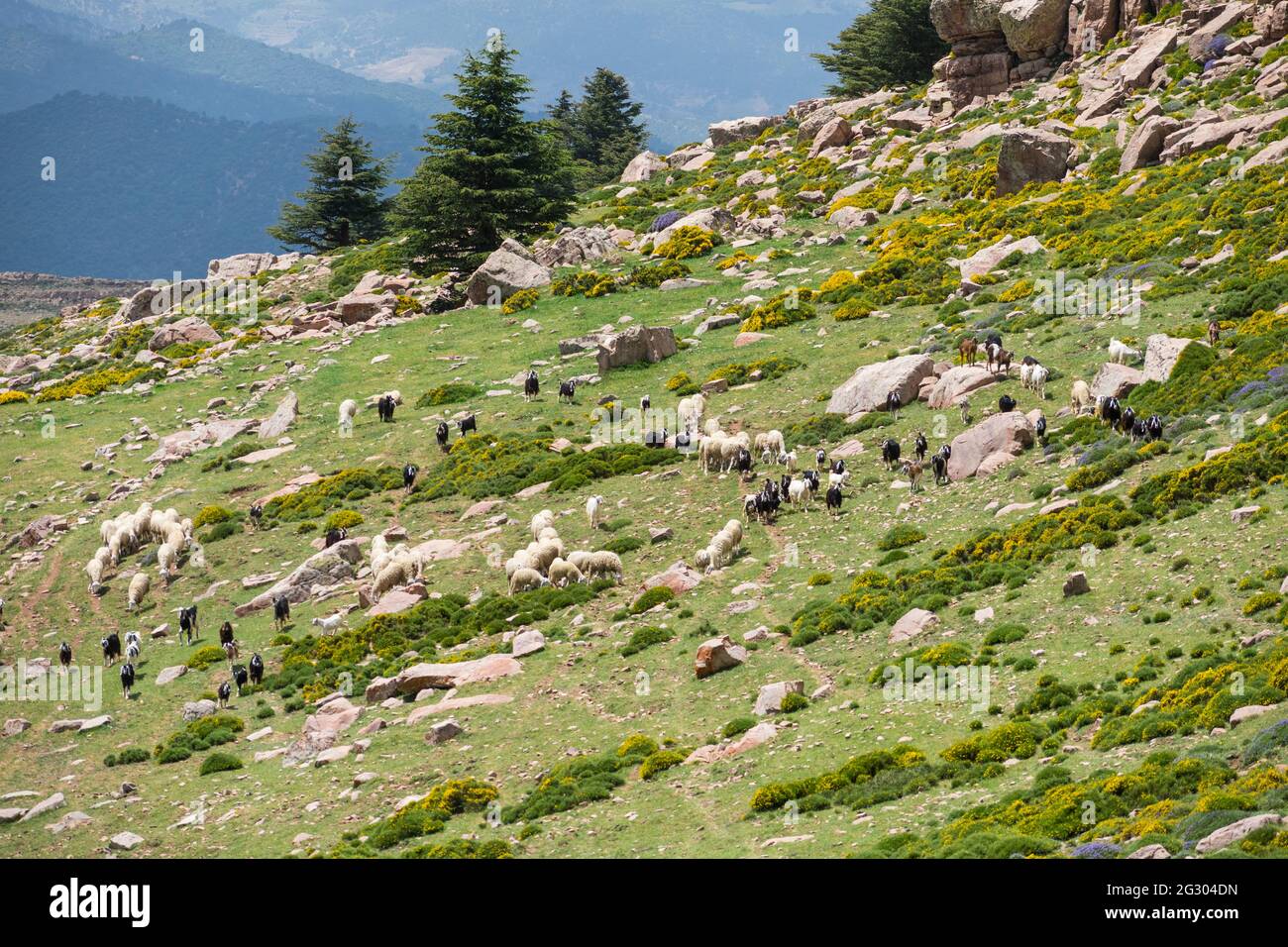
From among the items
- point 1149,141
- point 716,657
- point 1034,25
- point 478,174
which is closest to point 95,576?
point 716,657

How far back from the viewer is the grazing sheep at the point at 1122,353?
4003 cm

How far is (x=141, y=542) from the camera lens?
148ft

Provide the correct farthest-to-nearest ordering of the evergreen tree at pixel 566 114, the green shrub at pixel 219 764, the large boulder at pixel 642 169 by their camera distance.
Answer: the evergreen tree at pixel 566 114, the large boulder at pixel 642 169, the green shrub at pixel 219 764

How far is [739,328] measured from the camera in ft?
189

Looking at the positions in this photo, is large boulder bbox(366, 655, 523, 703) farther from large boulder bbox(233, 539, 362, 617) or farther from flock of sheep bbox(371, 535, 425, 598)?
large boulder bbox(233, 539, 362, 617)

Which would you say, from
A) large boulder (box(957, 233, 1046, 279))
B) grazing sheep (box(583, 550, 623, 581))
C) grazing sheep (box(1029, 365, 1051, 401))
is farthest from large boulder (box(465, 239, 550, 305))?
grazing sheep (box(583, 550, 623, 581))

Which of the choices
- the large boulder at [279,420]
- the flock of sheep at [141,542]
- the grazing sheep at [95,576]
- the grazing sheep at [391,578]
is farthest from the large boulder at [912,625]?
the large boulder at [279,420]

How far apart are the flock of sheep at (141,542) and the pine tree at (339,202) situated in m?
52.2

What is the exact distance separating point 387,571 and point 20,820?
12.4 metres

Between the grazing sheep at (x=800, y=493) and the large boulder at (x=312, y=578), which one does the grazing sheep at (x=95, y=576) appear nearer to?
the large boulder at (x=312, y=578)

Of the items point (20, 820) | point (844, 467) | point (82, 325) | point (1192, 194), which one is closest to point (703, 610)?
point (844, 467)

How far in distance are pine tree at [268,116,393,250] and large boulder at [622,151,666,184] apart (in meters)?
17.1

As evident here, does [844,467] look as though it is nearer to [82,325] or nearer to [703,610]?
[703,610]

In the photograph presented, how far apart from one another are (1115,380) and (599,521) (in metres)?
15.5
